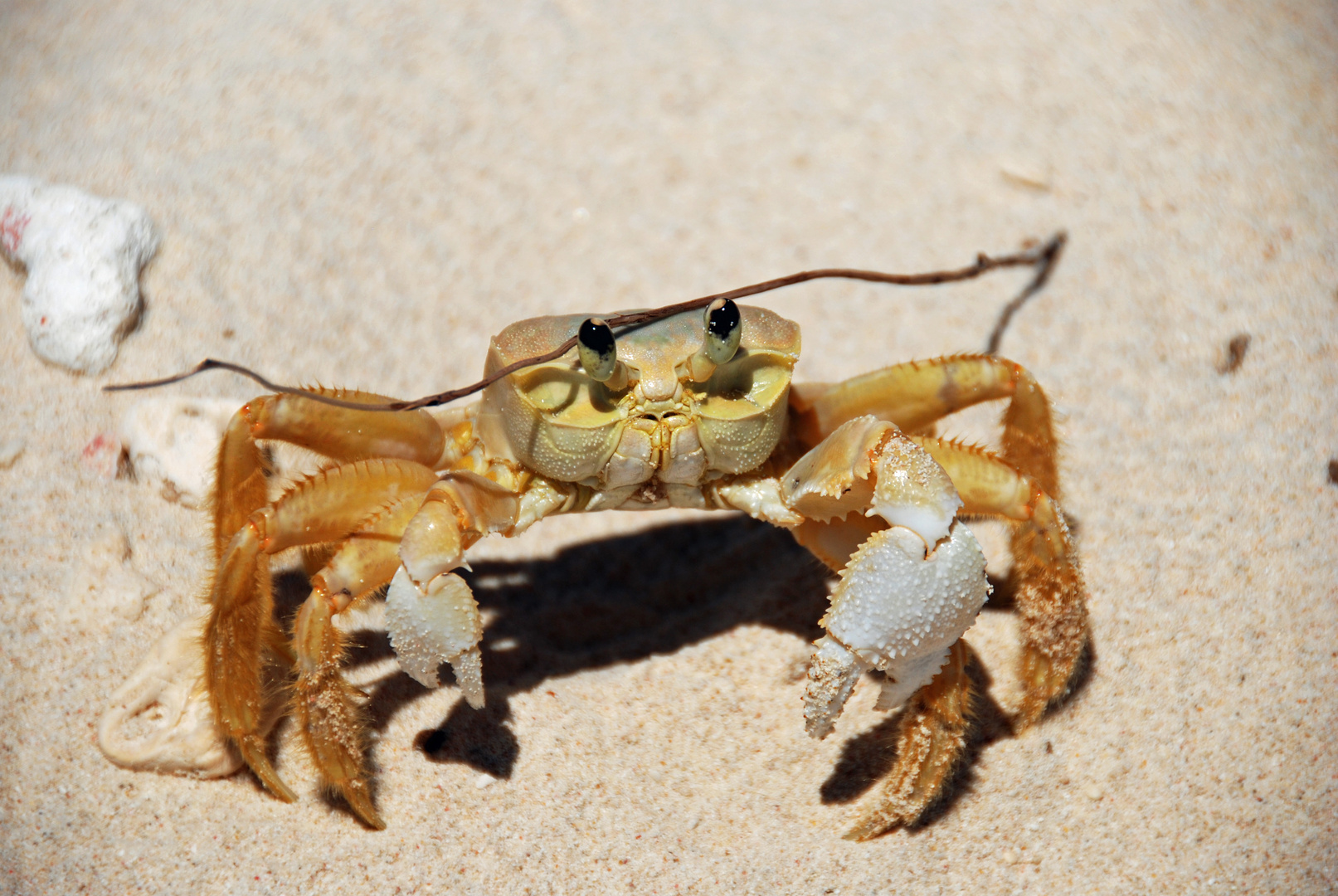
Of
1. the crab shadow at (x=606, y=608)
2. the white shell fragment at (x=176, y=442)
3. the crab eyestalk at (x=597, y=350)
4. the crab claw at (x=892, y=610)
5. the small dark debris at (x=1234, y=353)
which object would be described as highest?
the crab eyestalk at (x=597, y=350)

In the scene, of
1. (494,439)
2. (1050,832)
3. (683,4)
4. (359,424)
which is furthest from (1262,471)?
(683,4)

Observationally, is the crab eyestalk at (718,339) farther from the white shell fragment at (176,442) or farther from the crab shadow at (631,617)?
the white shell fragment at (176,442)

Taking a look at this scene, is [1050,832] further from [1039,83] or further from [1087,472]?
[1039,83]

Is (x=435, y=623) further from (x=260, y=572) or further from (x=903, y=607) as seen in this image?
(x=903, y=607)

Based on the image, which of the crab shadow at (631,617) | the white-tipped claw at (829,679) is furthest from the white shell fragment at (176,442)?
the white-tipped claw at (829,679)

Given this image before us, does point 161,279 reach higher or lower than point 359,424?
lower

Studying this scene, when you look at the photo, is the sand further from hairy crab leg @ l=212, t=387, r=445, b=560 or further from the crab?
hairy crab leg @ l=212, t=387, r=445, b=560
